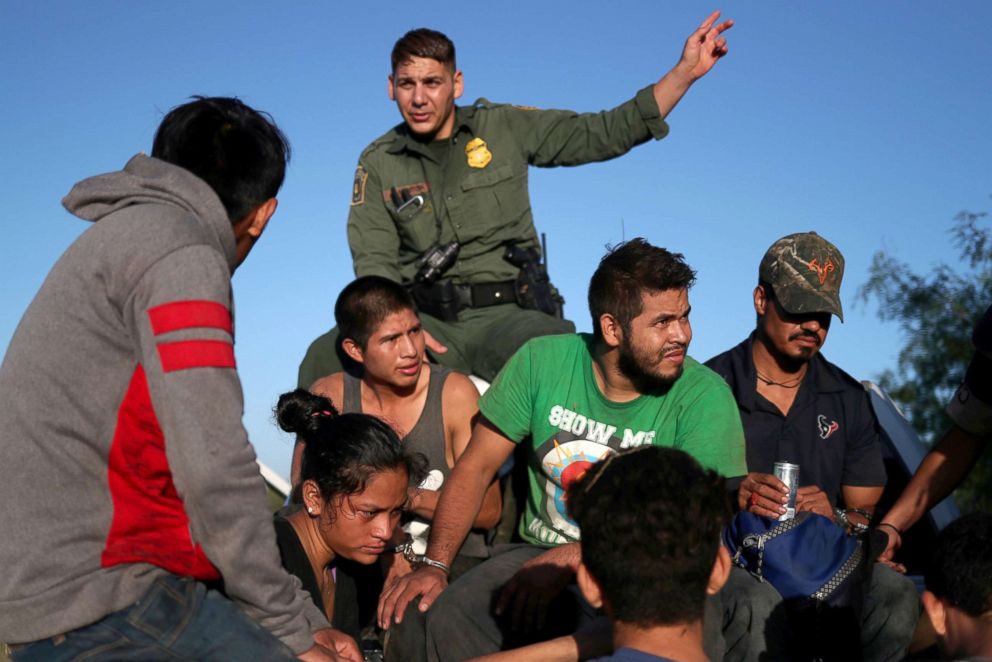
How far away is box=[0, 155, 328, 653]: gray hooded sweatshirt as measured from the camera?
8.28 feet

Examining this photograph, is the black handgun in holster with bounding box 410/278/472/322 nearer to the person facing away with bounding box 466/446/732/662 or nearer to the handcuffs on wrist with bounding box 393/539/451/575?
the handcuffs on wrist with bounding box 393/539/451/575

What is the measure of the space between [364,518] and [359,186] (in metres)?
2.75

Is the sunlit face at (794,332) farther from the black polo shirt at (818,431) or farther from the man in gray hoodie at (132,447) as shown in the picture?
the man in gray hoodie at (132,447)

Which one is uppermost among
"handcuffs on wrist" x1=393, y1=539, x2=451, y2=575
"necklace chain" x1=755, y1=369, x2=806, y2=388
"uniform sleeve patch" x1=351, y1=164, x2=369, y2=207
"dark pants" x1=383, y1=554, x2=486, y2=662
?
"uniform sleeve patch" x1=351, y1=164, x2=369, y2=207

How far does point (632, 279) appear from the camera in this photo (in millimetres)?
4516

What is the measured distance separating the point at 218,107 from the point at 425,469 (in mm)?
2039

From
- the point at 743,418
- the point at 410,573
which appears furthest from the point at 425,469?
the point at 743,418

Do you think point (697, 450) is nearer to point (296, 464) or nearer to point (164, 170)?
point (296, 464)

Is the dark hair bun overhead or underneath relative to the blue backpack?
overhead

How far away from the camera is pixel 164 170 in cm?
271

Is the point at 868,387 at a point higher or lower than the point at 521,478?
higher

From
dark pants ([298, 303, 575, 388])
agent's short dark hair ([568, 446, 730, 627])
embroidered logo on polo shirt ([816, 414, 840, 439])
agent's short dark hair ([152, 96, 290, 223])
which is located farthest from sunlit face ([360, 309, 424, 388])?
agent's short dark hair ([568, 446, 730, 627])

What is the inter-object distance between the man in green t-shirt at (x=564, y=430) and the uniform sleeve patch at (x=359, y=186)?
6.43 ft

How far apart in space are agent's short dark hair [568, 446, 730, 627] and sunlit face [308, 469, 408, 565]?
1.38 m
